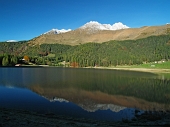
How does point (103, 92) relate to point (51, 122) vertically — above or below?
below

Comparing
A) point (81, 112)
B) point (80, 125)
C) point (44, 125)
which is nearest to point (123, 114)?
point (81, 112)

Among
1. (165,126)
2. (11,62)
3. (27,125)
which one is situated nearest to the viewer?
(27,125)

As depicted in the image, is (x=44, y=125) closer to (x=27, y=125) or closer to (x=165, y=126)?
(x=27, y=125)

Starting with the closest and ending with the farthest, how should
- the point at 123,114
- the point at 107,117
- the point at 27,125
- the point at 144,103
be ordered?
the point at 27,125 < the point at 107,117 < the point at 123,114 < the point at 144,103

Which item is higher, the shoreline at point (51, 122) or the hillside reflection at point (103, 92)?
the shoreline at point (51, 122)

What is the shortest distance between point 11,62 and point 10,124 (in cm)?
18986

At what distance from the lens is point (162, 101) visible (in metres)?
38.2

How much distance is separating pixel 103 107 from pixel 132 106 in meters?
5.65

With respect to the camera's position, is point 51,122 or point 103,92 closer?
point 51,122

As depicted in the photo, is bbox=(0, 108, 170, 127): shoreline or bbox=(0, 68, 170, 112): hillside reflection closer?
bbox=(0, 108, 170, 127): shoreline

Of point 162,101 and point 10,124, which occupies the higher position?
point 10,124

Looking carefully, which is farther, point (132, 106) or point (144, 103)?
point (144, 103)

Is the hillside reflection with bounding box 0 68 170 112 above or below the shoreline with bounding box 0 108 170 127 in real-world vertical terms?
below

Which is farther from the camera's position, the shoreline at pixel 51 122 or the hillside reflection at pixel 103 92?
the hillside reflection at pixel 103 92
